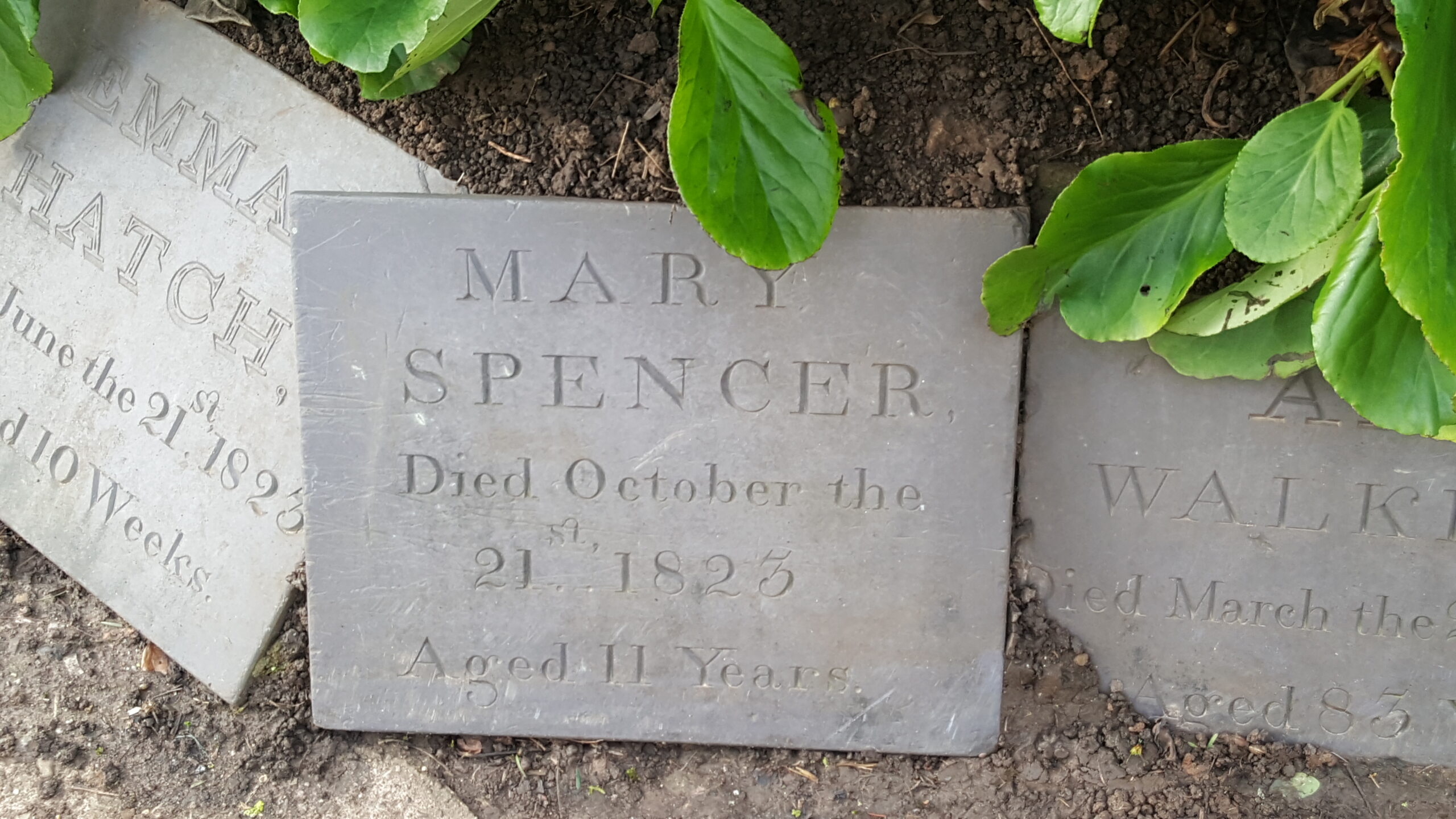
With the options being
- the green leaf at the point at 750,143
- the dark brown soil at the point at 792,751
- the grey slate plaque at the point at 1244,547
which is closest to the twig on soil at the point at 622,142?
the dark brown soil at the point at 792,751

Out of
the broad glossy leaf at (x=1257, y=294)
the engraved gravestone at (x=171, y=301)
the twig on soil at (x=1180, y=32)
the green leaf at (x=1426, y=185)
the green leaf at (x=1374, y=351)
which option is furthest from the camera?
the engraved gravestone at (x=171, y=301)

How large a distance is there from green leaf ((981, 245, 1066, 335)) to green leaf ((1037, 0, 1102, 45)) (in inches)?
13.1

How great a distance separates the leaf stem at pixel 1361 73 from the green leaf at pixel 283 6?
1646 mm

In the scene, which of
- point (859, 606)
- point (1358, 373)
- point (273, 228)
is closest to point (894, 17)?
point (1358, 373)

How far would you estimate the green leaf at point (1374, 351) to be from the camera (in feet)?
4.63

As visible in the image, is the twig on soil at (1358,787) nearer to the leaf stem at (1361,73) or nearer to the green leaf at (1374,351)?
Result: the green leaf at (1374,351)

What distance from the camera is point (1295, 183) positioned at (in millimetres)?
1448

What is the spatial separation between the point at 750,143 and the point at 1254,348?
0.93m

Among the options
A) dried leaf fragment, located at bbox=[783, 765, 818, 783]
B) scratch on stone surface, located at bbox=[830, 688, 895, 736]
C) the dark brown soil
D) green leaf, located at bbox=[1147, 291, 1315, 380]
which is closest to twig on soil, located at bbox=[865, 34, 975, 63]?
the dark brown soil

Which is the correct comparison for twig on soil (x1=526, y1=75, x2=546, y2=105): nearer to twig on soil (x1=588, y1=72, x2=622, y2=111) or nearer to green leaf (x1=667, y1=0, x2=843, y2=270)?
twig on soil (x1=588, y1=72, x2=622, y2=111)

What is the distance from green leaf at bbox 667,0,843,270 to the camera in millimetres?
1494

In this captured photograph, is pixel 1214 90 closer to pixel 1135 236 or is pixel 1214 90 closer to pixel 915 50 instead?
pixel 1135 236

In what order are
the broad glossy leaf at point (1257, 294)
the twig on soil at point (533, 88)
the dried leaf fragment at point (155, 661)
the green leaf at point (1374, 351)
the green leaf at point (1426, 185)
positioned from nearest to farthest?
the green leaf at point (1426, 185), the green leaf at point (1374, 351), the broad glossy leaf at point (1257, 294), the twig on soil at point (533, 88), the dried leaf fragment at point (155, 661)


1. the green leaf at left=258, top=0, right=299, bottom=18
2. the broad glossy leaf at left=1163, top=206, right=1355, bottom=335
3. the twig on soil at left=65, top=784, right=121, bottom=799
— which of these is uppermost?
the green leaf at left=258, top=0, right=299, bottom=18
